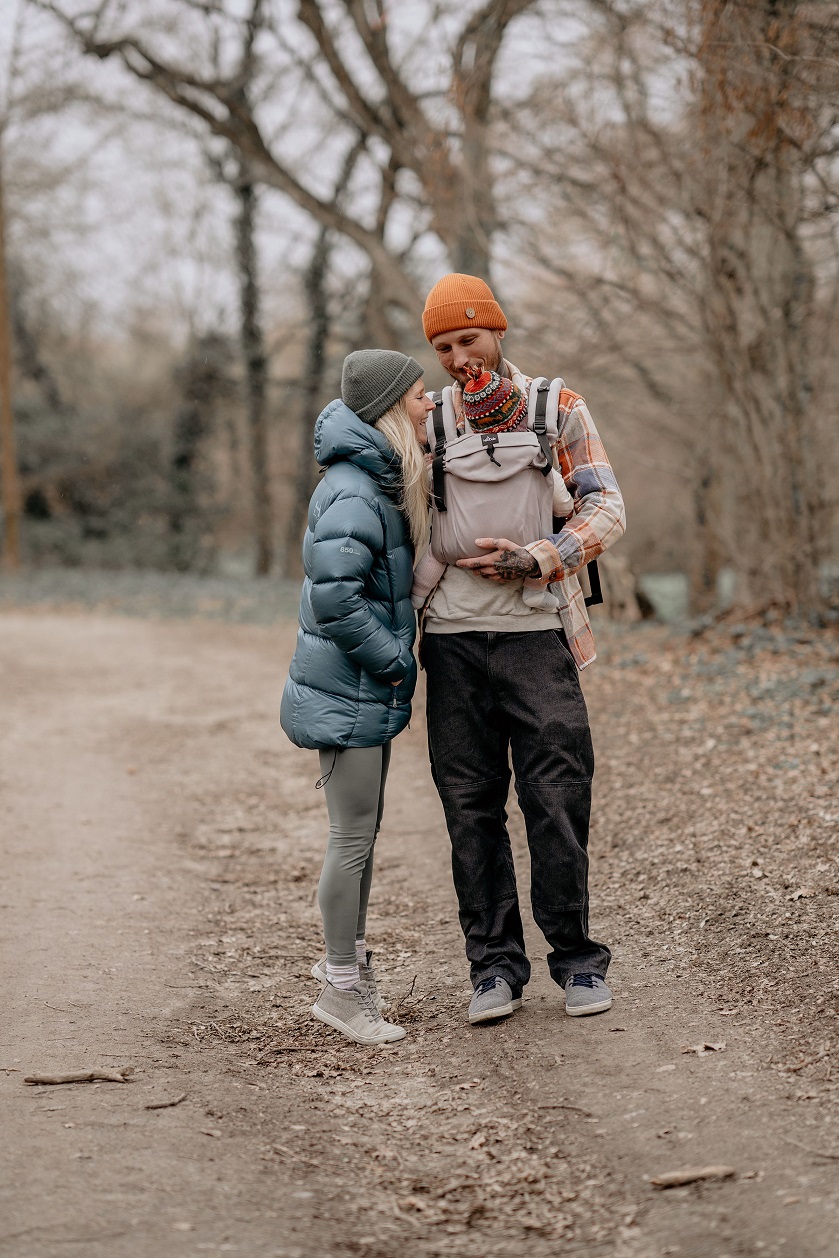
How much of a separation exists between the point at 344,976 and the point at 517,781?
2.63 ft

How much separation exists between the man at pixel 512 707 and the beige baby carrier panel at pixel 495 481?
0.06 meters

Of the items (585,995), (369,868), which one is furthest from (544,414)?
(585,995)

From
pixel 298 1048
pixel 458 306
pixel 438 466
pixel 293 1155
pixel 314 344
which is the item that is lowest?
pixel 298 1048

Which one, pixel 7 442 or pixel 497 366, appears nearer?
pixel 497 366

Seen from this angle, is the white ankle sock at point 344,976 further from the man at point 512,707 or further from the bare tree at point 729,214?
the bare tree at point 729,214

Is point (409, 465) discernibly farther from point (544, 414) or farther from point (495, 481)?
point (544, 414)

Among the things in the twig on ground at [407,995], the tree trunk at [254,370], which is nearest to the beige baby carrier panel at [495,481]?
the twig on ground at [407,995]

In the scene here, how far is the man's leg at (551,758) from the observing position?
145 inches

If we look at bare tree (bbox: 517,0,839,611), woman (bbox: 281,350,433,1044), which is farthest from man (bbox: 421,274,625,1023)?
bare tree (bbox: 517,0,839,611)

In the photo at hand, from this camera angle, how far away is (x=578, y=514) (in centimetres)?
370

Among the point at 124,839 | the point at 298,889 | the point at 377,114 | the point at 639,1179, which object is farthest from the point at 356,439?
the point at 377,114

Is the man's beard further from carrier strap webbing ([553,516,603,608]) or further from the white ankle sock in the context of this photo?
the white ankle sock

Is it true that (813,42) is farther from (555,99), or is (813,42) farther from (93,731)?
(93,731)

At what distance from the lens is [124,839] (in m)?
6.49
